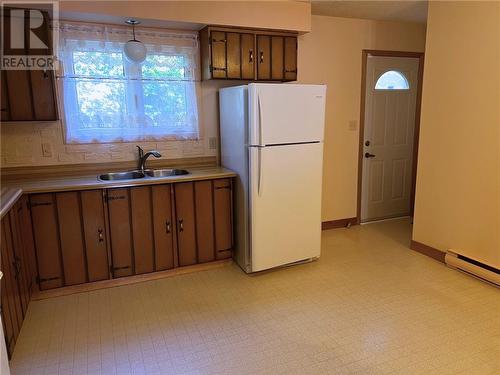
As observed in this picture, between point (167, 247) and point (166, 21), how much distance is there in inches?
74.4

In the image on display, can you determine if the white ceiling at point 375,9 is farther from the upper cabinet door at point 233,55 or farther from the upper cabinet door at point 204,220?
the upper cabinet door at point 204,220

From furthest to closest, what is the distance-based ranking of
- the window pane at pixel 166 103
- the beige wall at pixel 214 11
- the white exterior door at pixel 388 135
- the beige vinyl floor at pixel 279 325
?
1. the white exterior door at pixel 388 135
2. the window pane at pixel 166 103
3. the beige wall at pixel 214 11
4. the beige vinyl floor at pixel 279 325

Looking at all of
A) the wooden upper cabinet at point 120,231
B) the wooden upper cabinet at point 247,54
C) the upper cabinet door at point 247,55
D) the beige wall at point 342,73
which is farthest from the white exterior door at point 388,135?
the wooden upper cabinet at point 120,231

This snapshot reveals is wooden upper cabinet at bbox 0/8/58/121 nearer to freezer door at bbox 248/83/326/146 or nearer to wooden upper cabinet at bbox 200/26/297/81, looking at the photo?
wooden upper cabinet at bbox 200/26/297/81

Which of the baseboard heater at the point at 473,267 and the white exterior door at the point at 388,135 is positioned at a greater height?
the white exterior door at the point at 388,135

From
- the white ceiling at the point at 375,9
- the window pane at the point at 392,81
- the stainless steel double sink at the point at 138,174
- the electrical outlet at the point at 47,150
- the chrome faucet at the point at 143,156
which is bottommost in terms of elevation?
the stainless steel double sink at the point at 138,174

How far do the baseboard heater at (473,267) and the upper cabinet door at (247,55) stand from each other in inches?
95.4

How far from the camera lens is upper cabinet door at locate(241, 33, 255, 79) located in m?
3.33

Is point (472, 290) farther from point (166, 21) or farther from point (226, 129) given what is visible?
point (166, 21)

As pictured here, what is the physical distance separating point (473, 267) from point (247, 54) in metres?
2.66

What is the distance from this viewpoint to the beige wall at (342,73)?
13.0 ft

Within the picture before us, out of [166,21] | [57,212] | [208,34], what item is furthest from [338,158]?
[57,212]

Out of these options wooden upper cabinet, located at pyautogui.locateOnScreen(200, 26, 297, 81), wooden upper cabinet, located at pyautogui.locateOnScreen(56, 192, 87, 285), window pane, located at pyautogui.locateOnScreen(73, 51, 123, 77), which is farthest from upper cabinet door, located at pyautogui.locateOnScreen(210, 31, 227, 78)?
wooden upper cabinet, located at pyautogui.locateOnScreen(56, 192, 87, 285)

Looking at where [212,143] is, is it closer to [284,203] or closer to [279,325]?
[284,203]
